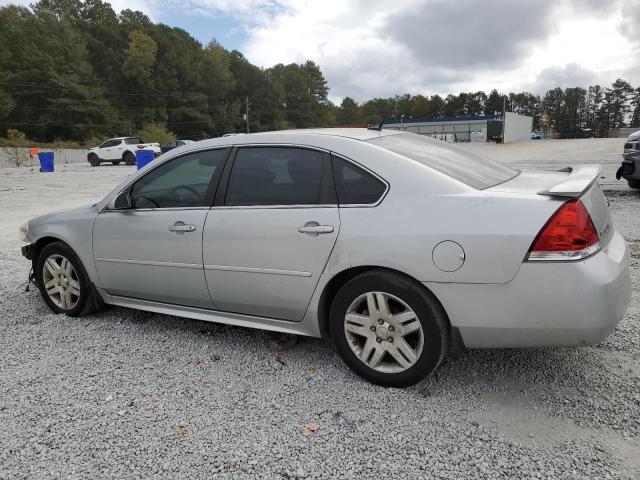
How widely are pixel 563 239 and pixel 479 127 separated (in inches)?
3320

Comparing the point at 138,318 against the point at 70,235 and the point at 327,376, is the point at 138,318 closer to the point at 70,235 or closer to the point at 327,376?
the point at 70,235

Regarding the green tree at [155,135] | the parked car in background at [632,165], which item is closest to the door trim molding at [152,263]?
the parked car in background at [632,165]

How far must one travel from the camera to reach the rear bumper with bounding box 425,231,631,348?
2348mm

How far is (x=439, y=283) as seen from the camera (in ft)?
8.41

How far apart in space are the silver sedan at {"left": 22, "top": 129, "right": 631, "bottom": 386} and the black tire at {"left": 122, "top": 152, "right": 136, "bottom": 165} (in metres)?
30.6

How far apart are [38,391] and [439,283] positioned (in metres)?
2.49

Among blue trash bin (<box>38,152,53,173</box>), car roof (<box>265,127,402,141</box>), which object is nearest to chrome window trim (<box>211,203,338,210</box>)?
car roof (<box>265,127,402,141</box>)

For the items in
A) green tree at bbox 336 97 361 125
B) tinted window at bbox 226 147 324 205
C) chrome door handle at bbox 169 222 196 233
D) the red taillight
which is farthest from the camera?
green tree at bbox 336 97 361 125

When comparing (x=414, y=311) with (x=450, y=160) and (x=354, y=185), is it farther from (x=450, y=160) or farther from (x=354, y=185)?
(x=450, y=160)

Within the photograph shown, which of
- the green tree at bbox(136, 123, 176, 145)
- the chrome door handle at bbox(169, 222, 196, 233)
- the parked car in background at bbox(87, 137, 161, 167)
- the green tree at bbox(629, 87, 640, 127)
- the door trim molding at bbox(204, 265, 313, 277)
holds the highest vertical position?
the green tree at bbox(629, 87, 640, 127)

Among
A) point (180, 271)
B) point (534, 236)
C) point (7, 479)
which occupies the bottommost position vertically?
point (7, 479)

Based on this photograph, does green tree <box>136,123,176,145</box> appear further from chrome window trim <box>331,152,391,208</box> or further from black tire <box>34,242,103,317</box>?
chrome window trim <box>331,152,391,208</box>

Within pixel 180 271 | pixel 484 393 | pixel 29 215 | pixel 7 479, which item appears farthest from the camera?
pixel 29 215

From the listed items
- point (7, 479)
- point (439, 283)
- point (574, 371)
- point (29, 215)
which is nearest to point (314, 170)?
point (439, 283)
